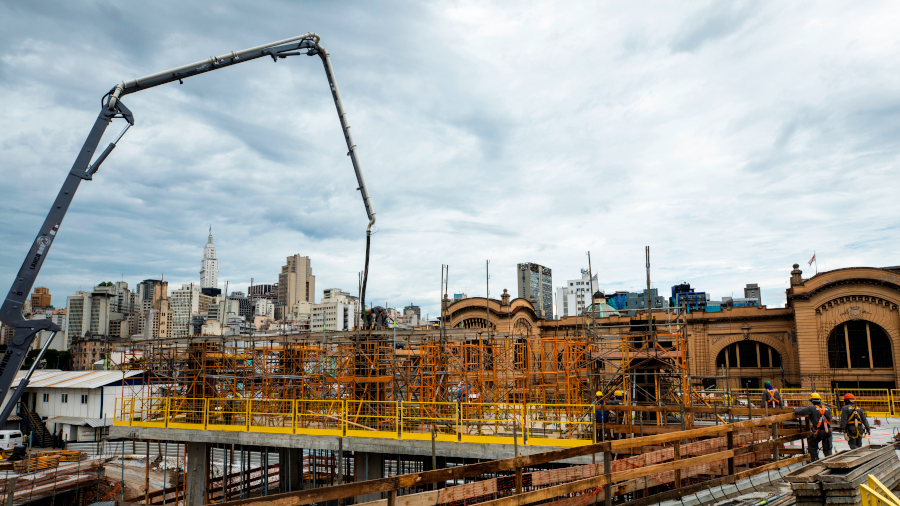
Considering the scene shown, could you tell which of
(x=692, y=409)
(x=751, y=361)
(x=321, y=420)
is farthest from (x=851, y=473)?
(x=751, y=361)

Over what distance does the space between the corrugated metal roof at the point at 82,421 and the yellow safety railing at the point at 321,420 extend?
90.5 feet

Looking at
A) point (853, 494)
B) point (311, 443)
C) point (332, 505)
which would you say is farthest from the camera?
point (332, 505)

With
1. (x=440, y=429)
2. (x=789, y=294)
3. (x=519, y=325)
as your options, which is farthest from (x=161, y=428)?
(x=789, y=294)

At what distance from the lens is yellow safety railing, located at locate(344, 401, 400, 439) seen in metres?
18.1

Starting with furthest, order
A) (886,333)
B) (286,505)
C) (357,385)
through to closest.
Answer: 1. (886,333)
2. (357,385)
3. (286,505)

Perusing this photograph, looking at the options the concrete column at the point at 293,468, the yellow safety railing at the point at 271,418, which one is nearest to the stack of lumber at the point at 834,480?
the yellow safety railing at the point at 271,418

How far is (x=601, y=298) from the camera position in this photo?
217 feet

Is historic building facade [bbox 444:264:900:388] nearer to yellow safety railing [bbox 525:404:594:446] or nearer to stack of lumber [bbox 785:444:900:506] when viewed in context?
yellow safety railing [bbox 525:404:594:446]

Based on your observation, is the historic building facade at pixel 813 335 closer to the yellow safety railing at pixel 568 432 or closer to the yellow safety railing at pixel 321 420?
the yellow safety railing at pixel 321 420

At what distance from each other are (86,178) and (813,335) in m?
41.1

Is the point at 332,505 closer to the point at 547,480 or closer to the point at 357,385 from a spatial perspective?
the point at 357,385

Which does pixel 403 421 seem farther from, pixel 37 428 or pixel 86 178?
pixel 37 428

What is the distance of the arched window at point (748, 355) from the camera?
129 feet

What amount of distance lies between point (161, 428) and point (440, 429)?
1066 cm
